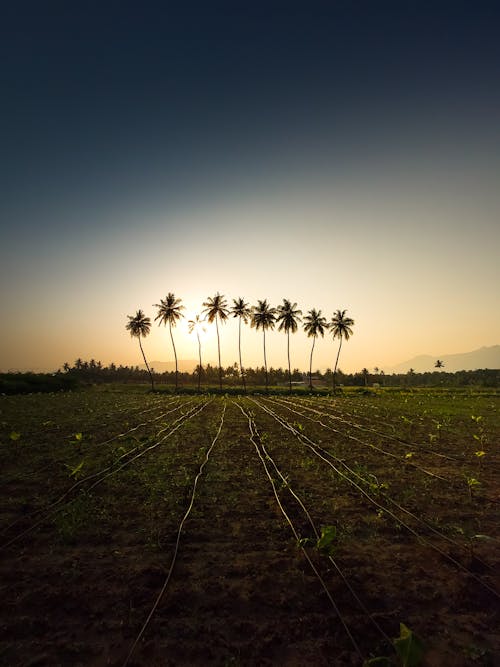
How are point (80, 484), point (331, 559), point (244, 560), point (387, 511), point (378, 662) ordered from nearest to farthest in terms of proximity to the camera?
1. point (378, 662)
2. point (331, 559)
3. point (244, 560)
4. point (387, 511)
5. point (80, 484)

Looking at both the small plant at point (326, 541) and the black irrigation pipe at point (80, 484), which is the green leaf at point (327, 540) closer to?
the small plant at point (326, 541)

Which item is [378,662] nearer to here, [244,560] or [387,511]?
[244,560]

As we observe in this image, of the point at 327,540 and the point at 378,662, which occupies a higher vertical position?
the point at 327,540

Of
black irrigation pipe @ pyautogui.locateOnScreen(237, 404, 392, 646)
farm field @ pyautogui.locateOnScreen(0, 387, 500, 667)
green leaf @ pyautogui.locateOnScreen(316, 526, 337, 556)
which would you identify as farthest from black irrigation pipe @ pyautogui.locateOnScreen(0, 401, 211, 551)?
green leaf @ pyautogui.locateOnScreen(316, 526, 337, 556)

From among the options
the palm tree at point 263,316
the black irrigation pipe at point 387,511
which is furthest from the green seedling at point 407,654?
the palm tree at point 263,316

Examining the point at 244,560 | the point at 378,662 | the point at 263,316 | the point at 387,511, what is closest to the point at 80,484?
the point at 244,560

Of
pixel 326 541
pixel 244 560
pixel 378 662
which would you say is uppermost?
pixel 326 541

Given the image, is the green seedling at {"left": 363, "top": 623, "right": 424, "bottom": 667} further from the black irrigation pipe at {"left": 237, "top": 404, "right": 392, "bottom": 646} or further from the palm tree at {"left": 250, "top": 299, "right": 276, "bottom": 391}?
the palm tree at {"left": 250, "top": 299, "right": 276, "bottom": 391}

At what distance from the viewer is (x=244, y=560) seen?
5.39 meters

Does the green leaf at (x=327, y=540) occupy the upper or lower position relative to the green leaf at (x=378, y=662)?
upper

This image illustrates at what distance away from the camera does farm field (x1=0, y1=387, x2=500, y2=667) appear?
3.77m

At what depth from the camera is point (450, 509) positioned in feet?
24.8

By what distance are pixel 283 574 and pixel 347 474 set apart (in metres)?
5.24

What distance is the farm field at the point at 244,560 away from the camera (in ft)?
12.4
